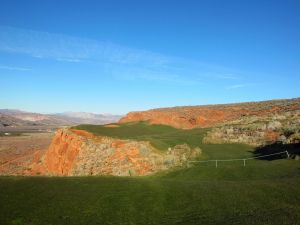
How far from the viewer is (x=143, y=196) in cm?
1666

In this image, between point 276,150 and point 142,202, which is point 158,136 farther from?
point 142,202

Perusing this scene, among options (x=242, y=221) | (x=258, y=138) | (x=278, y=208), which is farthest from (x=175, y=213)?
(x=258, y=138)

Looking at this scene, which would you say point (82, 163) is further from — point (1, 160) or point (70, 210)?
point (1, 160)

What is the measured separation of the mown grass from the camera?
12.9 m

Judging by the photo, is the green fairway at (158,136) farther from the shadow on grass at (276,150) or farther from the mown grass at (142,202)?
the mown grass at (142,202)

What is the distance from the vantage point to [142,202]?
1555cm

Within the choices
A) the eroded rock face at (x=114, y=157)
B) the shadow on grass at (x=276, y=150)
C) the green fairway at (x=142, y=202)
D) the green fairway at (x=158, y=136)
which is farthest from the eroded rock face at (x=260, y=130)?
the green fairway at (x=142, y=202)

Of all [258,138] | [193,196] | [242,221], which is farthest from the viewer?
[258,138]

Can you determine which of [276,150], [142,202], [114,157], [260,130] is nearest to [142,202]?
[142,202]

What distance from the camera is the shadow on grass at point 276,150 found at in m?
32.0

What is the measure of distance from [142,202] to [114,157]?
20.5m

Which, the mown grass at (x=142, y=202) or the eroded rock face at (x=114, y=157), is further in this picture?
the eroded rock face at (x=114, y=157)

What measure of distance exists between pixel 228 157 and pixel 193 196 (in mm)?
18831

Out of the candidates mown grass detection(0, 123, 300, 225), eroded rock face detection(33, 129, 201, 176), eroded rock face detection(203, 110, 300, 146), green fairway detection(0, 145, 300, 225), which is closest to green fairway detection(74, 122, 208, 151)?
eroded rock face detection(33, 129, 201, 176)
